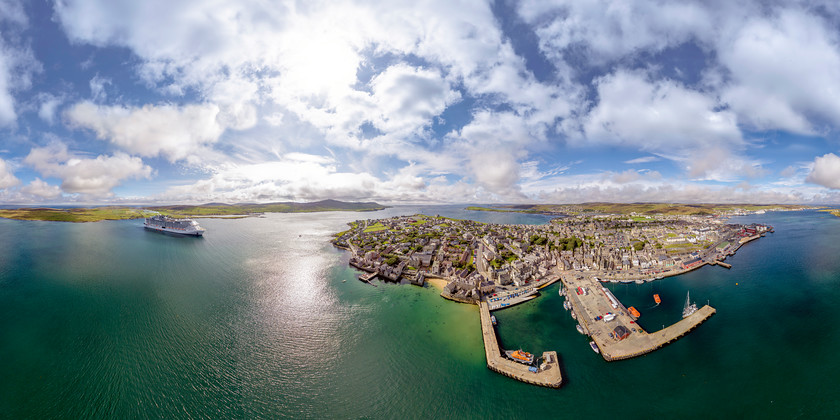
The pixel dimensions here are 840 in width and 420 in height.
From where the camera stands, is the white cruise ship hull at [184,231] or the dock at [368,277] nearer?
the dock at [368,277]

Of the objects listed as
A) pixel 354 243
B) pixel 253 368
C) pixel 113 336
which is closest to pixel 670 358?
pixel 253 368

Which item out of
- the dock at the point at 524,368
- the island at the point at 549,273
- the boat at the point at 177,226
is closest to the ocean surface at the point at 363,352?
the dock at the point at 524,368

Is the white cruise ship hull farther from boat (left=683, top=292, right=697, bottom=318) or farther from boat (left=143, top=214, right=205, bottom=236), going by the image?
boat (left=683, top=292, right=697, bottom=318)

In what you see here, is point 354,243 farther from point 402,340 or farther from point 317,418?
point 317,418

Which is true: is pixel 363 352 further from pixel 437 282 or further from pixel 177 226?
pixel 177 226

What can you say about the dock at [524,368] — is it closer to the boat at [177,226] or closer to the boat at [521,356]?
the boat at [521,356]

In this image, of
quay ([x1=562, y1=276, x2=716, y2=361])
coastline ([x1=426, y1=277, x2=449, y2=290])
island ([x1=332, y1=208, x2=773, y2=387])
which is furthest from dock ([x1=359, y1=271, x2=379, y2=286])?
quay ([x1=562, y1=276, x2=716, y2=361])

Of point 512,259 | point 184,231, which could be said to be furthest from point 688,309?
point 184,231
